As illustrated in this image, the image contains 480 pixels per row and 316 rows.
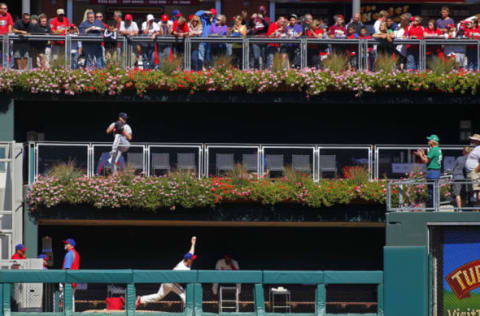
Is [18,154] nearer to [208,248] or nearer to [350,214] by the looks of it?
[208,248]

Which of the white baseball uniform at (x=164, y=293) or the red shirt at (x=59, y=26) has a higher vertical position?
the red shirt at (x=59, y=26)

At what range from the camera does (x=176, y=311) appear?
21.3m

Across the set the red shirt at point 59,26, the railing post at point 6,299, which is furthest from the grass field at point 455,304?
the red shirt at point 59,26

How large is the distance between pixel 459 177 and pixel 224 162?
5.37 meters

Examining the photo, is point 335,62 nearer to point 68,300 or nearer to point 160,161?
point 160,161

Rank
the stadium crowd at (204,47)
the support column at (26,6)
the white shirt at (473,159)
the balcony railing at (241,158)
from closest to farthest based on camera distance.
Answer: the white shirt at (473,159), the balcony railing at (241,158), the stadium crowd at (204,47), the support column at (26,6)

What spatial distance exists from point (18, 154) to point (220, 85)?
501 centimetres

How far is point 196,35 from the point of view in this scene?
25.8 m

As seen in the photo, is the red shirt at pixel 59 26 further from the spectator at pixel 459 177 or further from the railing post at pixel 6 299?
the spectator at pixel 459 177

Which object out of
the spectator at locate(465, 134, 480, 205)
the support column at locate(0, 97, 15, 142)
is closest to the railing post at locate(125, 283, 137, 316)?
the support column at locate(0, 97, 15, 142)

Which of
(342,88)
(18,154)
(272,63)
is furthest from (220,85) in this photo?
(18,154)

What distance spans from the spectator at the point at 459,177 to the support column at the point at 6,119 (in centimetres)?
1052

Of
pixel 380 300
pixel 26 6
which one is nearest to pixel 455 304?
pixel 380 300

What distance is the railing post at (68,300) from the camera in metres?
21.1
